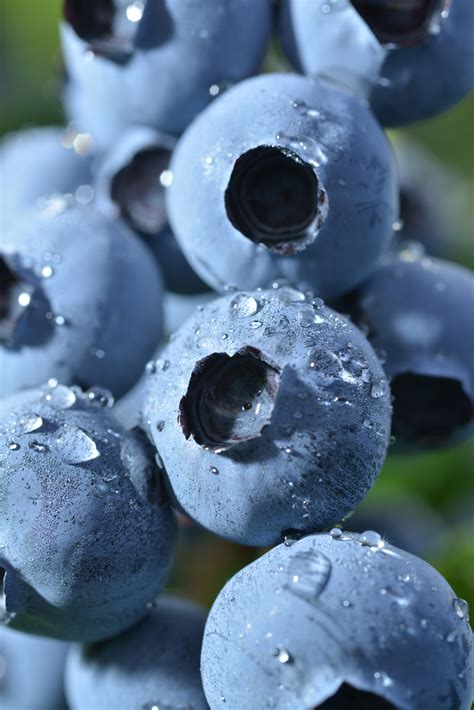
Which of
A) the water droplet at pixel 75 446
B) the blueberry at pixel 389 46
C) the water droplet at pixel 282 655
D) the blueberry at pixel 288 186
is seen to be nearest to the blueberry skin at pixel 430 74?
the blueberry at pixel 389 46

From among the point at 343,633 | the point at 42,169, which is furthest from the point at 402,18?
the point at 343,633

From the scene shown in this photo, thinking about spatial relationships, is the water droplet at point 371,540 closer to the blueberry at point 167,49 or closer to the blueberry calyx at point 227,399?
the blueberry calyx at point 227,399

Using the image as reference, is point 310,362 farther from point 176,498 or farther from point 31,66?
point 31,66

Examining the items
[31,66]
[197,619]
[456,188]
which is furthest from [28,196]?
[456,188]

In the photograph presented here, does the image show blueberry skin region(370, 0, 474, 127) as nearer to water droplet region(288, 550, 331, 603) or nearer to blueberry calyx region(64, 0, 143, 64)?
blueberry calyx region(64, 0, 143, 64)

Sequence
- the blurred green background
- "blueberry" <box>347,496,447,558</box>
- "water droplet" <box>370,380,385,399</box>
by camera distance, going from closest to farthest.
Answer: "water droplet" <box>370,380,385,399</box> < the blurred green background < "blueberry" <box>347,496,447,558</box>

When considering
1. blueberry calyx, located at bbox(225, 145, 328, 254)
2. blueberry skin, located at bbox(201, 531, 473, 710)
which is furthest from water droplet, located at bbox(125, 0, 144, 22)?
blueberry skin, located at bbox(201, 531, 473, 710)
